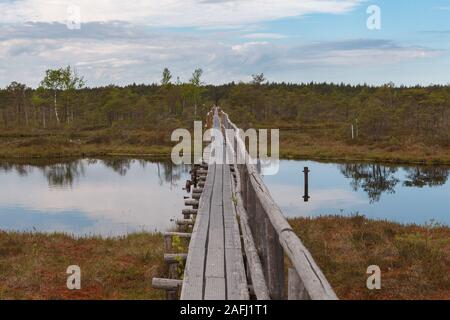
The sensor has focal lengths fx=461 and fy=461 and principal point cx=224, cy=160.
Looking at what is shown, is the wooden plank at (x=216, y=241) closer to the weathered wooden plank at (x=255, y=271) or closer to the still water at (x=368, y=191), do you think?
the weathered wooden plank at (x=255, y=271)

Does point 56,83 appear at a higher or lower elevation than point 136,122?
higher

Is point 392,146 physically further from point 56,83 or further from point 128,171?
point 56,83

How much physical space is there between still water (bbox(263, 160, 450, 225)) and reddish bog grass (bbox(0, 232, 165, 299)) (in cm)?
936

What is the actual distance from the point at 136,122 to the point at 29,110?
4680 centimetres

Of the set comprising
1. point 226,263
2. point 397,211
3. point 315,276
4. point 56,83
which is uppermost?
point 56,83

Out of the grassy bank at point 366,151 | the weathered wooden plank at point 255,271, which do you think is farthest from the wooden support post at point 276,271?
the grassy bank at point 366,151

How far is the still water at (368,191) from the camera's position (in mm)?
22000

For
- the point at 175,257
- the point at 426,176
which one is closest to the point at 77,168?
the point at 426,176

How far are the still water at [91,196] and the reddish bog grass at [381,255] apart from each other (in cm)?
663

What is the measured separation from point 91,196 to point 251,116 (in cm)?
5334

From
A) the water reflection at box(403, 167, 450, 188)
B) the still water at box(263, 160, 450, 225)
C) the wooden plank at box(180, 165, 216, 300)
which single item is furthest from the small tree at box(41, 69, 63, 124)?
the wooden plank at box(180, 165, 216, 300)

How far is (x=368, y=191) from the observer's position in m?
27.8

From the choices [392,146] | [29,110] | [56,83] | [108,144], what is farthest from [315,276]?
[29,110]
